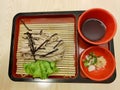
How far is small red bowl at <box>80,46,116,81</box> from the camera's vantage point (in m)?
0.66

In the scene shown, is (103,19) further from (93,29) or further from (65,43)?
(65,43)

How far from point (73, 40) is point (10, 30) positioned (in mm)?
236

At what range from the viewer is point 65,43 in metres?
0.73

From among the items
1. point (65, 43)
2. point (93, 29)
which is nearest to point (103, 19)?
point (93, 29)

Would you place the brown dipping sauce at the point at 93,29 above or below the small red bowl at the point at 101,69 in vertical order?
above

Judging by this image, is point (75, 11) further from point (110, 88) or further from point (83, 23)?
point (110, 88)

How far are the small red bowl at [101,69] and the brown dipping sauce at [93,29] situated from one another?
39 mm

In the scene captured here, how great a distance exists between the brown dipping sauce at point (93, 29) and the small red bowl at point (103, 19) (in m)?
0.01

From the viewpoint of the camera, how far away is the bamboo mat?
70cm

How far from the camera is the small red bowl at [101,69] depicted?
66 cm

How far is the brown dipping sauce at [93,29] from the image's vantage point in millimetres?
696

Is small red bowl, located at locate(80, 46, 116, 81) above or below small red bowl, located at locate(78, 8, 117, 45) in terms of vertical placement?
below

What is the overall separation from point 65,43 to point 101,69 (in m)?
0.15

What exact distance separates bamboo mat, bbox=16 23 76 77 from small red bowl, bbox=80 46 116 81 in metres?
0.05
